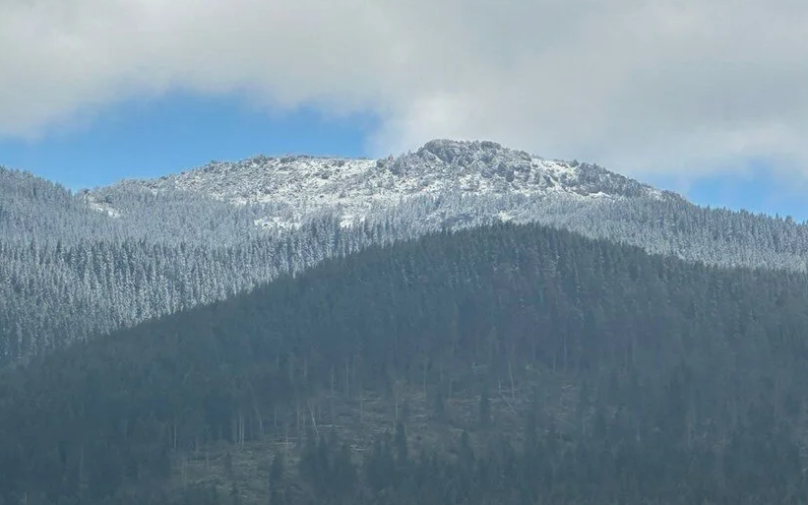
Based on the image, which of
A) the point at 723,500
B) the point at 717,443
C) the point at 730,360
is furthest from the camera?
the point at 730,360

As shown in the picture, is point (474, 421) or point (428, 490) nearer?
point (428, 490)

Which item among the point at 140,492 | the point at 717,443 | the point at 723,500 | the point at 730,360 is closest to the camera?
the point at 723,500

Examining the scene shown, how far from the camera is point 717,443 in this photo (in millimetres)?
174250

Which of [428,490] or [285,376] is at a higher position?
[285,376]

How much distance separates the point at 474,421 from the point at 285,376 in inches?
1119

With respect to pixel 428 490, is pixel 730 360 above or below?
above

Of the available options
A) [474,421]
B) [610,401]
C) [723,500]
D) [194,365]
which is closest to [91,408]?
[194,365]

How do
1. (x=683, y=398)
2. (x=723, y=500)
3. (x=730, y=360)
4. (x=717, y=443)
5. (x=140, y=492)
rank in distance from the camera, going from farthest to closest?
1. (x=730, y=360)
2. (x=683, y=398)
3. (x=717, y=443)
4. (x=140, y=492)
5. (x=723, y=500)

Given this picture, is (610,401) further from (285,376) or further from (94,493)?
(94,493)

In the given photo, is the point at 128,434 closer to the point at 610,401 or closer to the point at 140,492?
the point at 140,492

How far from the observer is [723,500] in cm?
14950

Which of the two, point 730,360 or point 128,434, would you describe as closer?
point 128,434

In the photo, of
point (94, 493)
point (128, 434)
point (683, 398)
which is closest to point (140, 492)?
point (94, 493)

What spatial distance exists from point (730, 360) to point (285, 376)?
2451 inches
